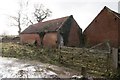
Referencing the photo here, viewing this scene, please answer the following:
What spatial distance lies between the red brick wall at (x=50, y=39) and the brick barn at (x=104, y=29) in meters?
5.32

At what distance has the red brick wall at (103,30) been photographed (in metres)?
24.7

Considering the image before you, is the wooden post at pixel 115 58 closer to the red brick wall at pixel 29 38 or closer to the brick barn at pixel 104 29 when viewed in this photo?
the brick barn at pixel 104 29

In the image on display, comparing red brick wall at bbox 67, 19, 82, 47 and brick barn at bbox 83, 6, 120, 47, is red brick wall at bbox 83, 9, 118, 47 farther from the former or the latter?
red brick wall at bbox 67, 19, 82, 47

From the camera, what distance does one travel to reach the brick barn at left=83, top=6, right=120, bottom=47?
24.4 meters

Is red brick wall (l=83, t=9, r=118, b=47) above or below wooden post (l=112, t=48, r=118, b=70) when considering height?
above

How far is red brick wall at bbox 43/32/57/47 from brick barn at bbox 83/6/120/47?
5321 millimetres

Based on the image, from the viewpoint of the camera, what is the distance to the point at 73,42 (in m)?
30.0

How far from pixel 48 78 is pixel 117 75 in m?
3.59

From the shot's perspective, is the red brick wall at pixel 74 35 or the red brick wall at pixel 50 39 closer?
the red brick wall at pixel 50 39

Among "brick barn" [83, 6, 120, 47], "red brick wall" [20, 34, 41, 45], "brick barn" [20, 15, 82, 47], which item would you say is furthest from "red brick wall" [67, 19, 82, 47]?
"red brick wall" [20, 34, 41, 45]

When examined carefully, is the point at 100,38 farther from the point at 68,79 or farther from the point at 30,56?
the point at 68,79

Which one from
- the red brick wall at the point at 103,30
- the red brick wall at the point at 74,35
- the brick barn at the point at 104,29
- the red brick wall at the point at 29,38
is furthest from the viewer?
the red brick wall at the point at 29,38

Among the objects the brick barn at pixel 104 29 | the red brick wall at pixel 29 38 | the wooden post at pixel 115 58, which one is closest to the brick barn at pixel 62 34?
the red brick wall at pixel 29 38

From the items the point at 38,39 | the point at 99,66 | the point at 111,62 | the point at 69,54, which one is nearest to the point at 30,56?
the point at 69,54
